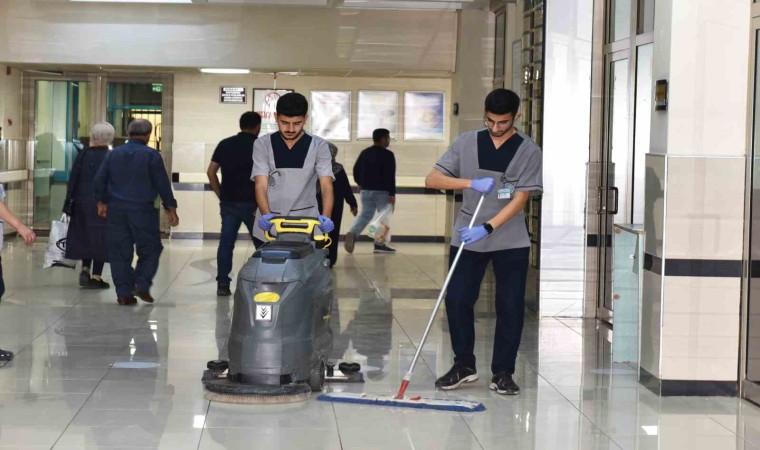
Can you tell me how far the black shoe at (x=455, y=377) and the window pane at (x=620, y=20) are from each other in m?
3.52

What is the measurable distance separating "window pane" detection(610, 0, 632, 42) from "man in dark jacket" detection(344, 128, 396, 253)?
5.40 meters

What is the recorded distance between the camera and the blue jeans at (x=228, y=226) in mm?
10070

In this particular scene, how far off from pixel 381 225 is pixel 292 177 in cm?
830

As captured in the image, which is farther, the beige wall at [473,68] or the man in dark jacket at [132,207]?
the beige wall at [473,68]

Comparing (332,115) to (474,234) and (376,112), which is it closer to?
(376,112)

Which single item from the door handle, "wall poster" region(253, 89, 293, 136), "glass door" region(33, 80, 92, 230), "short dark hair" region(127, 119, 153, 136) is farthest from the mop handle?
"glass door" region(33, 80, 92, 230)

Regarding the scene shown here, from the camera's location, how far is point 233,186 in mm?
10070

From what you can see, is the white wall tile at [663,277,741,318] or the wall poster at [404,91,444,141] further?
the wall poster at [404,91,444,141]

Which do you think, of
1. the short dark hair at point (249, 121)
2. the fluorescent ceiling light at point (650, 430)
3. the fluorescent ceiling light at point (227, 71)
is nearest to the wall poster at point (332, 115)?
the fluorescent ceiling light at point (227, 71)

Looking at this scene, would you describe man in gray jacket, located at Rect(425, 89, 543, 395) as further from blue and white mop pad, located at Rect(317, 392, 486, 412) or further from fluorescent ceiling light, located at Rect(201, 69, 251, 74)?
fluorescent ceiling light, located at Rect(201, 69, 251, 74)

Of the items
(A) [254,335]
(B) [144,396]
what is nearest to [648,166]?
(A) [254,335]

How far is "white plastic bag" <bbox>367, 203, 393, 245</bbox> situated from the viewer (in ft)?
47.3

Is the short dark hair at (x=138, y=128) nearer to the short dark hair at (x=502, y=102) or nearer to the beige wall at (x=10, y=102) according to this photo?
the short dark hair at (x=502, y=102)

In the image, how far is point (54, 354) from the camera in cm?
701
